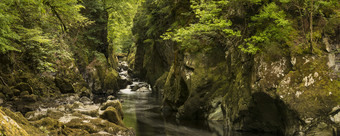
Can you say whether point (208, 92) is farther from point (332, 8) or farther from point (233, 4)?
point (332, 8)

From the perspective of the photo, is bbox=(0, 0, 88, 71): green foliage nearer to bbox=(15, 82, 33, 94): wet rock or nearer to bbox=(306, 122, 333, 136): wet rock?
bbox=(15, 82, 33, 94): wet rock

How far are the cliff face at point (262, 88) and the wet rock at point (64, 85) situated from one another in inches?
266

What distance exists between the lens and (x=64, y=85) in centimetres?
1667

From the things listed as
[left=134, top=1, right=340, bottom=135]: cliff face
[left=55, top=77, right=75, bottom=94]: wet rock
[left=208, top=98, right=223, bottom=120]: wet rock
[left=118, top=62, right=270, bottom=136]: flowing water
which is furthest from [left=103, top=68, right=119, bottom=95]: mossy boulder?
[left=208, top=98, right=223, bottom=120]: wet rock

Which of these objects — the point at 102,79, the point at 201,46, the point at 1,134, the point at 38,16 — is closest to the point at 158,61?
the point at 102,79

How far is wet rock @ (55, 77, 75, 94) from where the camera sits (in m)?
16.4

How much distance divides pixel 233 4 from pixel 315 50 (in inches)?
162

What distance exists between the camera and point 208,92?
14.2 m

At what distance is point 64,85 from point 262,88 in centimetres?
1272

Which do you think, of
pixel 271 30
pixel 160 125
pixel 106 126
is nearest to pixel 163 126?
pixel 160 125

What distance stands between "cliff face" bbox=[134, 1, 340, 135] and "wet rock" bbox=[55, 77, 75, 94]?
6.75 m

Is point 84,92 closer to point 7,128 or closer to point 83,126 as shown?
point 83,126

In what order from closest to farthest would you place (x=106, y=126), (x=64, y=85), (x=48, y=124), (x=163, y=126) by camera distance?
(x=48, y=124) < (x=106, y=126) < (x=163, y=126) < (x=64, y=85)

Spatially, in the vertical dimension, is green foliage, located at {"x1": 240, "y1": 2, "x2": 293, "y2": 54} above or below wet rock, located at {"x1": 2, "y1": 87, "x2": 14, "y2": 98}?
above
